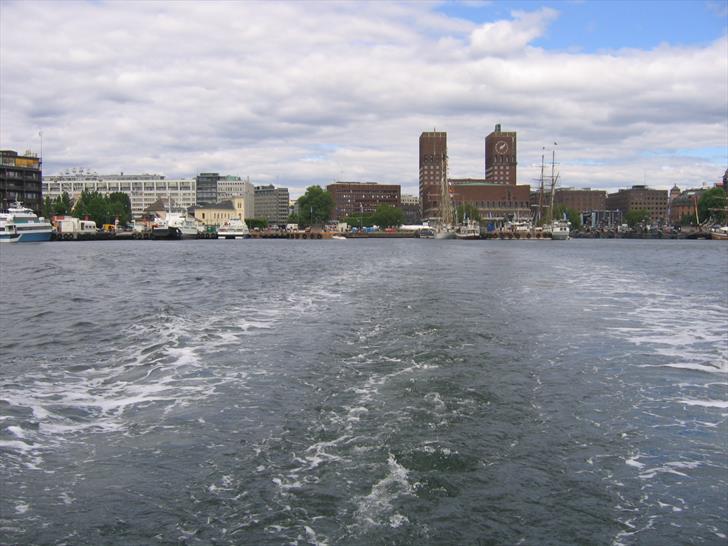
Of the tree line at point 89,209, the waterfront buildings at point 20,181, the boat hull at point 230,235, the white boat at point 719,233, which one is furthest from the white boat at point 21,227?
the white boat at point 719,233

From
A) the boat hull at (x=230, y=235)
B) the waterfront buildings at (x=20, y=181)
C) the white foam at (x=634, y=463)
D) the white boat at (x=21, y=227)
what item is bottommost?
the white foam at (x=634, y=463)

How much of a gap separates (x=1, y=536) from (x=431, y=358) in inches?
439

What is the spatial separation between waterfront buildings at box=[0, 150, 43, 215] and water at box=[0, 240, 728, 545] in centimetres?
14894

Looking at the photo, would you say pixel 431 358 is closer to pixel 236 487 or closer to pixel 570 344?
pixel 570 344

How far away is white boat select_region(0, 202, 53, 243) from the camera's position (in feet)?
383

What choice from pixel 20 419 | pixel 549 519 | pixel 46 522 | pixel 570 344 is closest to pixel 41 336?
pixel 20 419

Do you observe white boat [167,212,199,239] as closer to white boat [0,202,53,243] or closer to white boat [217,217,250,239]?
white boat [217,217,250,239]

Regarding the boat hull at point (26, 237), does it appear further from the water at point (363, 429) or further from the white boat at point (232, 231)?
the water at point (363, 429)

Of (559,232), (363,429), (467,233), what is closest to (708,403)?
(363,429)

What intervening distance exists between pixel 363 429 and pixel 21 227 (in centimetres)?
12514

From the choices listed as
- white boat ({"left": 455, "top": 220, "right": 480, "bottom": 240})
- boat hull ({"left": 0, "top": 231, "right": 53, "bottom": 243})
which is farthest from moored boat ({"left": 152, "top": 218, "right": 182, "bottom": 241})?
white boat ({"left": 455, "top": 220, "right": 480, "bottom": 240})

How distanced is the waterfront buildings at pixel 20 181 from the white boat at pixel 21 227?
3350 centimetres

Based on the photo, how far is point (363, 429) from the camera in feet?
37.0

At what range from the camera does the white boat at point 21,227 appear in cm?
11662
